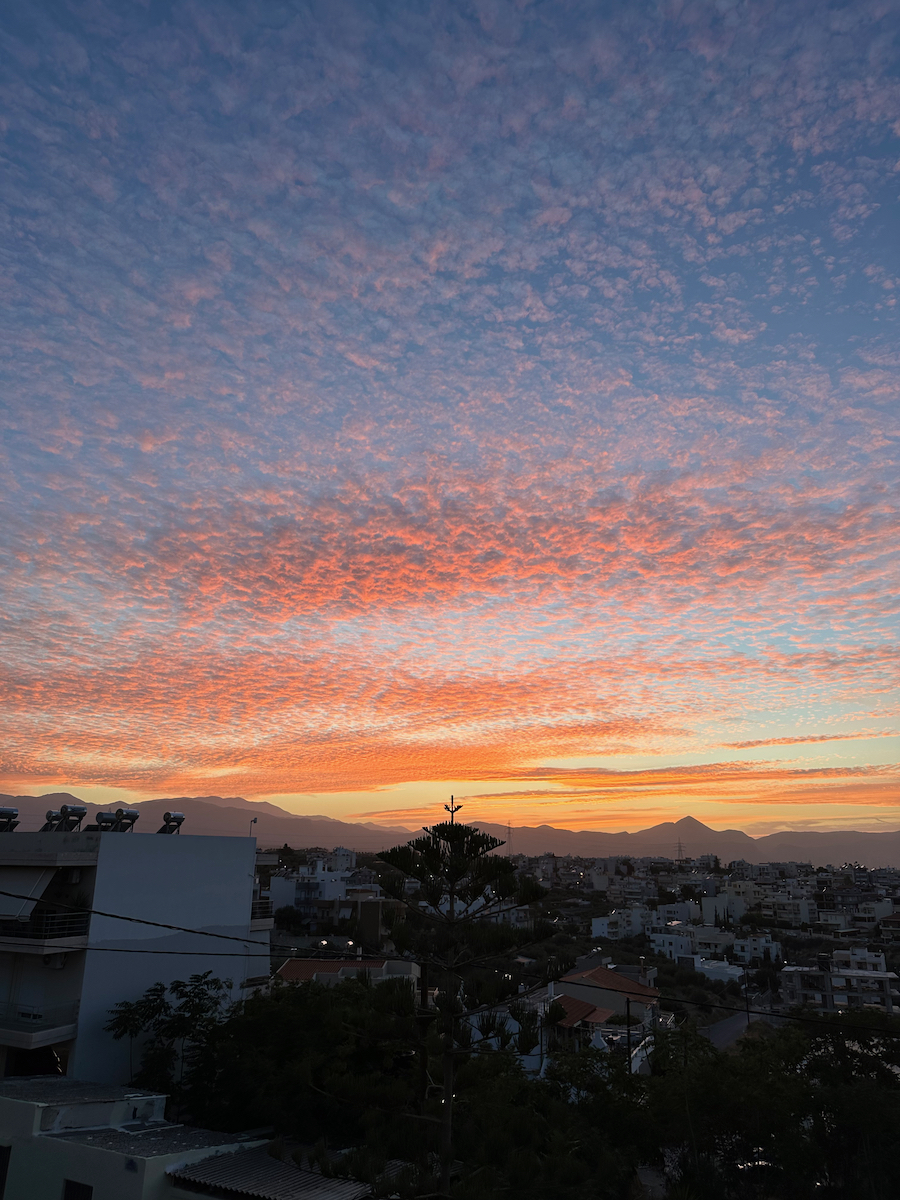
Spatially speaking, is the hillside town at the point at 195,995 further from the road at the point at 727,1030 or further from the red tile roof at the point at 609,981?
the red tile roof at the point at 609,981

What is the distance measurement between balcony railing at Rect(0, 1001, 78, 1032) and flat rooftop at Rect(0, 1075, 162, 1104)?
78cm

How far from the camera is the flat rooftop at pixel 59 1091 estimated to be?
35.9 ft

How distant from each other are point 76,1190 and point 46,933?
187 inches

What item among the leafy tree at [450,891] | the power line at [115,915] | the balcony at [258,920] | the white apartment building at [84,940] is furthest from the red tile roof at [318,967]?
the leafy tree at [450,891]

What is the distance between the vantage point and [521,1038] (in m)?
8.14

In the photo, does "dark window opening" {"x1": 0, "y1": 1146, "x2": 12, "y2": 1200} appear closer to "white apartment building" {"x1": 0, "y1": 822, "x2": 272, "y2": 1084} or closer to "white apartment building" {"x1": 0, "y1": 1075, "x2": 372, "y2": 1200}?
"white apartment building" {"x1": 0, "y1": 1075, "x2": 372, "y2": 1200}

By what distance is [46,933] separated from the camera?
13672 mm

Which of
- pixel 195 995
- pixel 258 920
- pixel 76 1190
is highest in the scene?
pixel 258 920

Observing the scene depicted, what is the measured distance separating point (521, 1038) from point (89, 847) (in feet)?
31.6

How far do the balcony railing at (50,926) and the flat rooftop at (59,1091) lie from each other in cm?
217

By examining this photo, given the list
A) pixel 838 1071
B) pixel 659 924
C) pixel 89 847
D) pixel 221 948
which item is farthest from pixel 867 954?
pixel 89 847

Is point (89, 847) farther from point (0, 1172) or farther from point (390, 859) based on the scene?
point (390, 859)

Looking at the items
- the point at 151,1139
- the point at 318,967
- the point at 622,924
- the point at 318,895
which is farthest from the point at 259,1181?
the point at 622,924

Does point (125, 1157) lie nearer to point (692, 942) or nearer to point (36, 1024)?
point (36, 1024)
